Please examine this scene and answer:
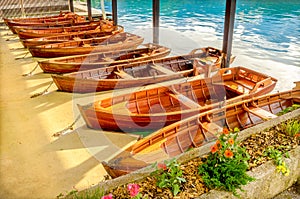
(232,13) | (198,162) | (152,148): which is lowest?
(152,148)

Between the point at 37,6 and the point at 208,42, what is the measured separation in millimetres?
8579

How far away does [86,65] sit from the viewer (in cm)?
656

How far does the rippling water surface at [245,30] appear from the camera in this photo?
32.6 feet

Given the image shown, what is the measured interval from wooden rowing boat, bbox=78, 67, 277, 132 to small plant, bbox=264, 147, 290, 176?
1712mm

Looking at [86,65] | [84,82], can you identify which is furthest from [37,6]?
[84,82]

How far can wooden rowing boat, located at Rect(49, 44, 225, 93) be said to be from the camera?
18.7 ft

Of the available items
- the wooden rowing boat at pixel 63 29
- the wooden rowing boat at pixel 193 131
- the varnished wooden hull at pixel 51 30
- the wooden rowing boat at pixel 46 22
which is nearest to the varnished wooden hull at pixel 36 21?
the wooden rowing boat at pixel 46 22

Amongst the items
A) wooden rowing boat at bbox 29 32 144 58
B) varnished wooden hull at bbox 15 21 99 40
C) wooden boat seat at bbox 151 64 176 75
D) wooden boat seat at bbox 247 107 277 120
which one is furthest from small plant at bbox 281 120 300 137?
varnished wooden hull at bbox 15 21 99 40

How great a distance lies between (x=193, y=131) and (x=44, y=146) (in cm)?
206

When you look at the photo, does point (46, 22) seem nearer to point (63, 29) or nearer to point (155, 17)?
point (63, 29)

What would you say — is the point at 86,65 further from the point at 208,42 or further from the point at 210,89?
the point at 208,42

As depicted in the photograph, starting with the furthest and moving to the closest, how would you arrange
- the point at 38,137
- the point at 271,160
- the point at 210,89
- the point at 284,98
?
the point at 210,89
the point at 284,98
the point at 38,137
the point at 271,160

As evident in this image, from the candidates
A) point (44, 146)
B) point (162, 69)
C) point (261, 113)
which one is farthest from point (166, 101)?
point (44, 146)

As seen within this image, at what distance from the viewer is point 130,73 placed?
249 inches
